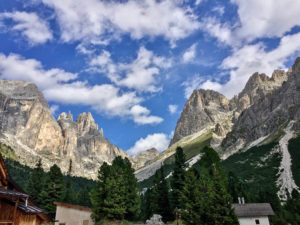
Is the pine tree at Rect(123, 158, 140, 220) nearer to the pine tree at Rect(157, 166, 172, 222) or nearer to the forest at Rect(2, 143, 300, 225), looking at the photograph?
the forest at Rect(2, 143, 300, 225)

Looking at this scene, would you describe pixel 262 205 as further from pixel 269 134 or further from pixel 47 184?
pixel 269 134

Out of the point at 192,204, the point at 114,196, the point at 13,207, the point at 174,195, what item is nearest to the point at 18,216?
the point at 13,207

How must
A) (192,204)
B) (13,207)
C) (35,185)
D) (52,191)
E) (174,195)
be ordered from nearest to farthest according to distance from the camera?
1. (13,207)
2. (192,204)
3. (174,195)
4. (52,191)
5. (35,185)

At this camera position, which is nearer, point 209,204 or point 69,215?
point 209,204

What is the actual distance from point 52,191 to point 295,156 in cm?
11883

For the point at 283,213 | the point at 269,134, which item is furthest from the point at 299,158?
the point at 283,213

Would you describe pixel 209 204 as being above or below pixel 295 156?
below

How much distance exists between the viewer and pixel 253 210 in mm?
39406

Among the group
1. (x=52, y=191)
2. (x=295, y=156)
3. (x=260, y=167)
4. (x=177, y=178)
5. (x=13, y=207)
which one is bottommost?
(x=13, y=207)

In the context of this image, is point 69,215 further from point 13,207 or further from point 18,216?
point 13,207

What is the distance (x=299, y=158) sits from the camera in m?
117

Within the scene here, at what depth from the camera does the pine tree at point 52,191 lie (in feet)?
145

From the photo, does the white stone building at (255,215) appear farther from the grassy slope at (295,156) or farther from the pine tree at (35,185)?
the grassy slope at (295,156)

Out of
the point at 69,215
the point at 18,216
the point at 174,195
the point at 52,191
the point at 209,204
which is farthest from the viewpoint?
the point at 52,191
